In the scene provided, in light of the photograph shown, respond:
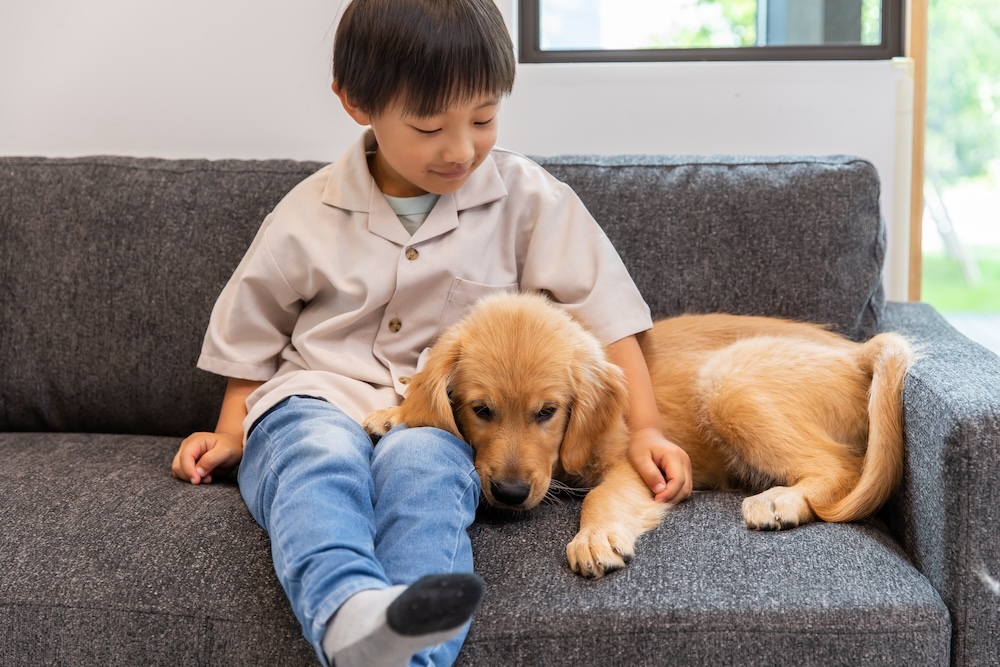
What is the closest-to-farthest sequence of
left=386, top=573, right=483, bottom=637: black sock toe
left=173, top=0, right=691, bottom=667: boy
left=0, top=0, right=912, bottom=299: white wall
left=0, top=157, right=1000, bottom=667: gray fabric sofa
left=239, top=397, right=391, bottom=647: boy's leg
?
left=386, top=573, right=483, bottom=637: black sock toe < left=239, top=397, right=391, bottom=647: boy's leg < left=0, top=157, right=1000, bottom=667: gray fabric sofa < left=173, top=0, right=691, bottom=667: boy < left=0, top=0, right=912, bottom=299: white wall

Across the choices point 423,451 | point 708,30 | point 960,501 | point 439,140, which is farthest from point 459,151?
point 708,30

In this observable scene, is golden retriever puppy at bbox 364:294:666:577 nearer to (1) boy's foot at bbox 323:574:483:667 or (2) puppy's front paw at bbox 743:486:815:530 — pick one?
(2) puppy's front paw at bbox 743:486:815:530

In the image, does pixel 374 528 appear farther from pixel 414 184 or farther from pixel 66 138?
pixel 66 138

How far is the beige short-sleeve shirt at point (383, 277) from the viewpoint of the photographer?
2.09 m

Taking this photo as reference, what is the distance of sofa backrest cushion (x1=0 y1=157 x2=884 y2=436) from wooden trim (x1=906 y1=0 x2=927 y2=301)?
2.71 ft

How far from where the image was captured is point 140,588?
1.58m

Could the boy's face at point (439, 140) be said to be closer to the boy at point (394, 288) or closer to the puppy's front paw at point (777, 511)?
the boy at point (394, 288)

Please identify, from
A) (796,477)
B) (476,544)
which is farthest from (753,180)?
(476,544)

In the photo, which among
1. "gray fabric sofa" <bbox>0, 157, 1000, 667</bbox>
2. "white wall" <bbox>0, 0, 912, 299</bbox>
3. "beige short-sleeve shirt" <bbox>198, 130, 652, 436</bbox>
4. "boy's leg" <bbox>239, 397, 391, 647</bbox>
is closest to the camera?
"boy's leg" <bbox>239, 397, 391, 647</bbox>

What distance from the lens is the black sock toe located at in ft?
3.91

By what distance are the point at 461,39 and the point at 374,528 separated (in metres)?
0.99

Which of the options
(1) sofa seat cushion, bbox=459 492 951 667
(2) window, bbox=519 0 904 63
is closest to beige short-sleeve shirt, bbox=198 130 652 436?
(1) sofa seat cushion, bbox=459 492 951 667

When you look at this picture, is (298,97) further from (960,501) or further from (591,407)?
(960,501)

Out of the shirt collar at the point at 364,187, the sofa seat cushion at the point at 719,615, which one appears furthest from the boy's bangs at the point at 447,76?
the sofa seat cushion at the point at 719,615
